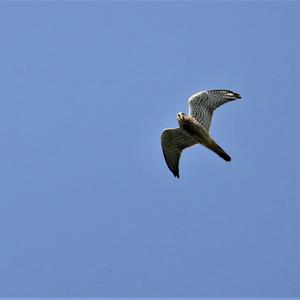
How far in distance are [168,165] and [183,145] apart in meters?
0.73

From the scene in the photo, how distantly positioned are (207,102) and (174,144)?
1457 mm

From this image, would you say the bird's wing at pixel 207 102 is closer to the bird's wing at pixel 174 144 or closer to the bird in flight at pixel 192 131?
the bird in flight at pixel 192 131

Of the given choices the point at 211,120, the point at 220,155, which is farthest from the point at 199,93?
the point at 220,155

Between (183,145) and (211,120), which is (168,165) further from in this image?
(211,120)

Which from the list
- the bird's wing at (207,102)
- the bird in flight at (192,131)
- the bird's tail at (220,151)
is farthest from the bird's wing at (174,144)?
the bird's tail at (220,151)

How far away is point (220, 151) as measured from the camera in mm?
14523

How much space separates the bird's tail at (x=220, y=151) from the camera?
14443mm

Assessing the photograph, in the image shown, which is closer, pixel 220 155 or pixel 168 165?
pixel 220 155

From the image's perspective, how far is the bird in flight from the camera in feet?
49.0

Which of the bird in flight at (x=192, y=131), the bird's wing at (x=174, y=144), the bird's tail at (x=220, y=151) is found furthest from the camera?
the bird's wing at (x=174, y=144)

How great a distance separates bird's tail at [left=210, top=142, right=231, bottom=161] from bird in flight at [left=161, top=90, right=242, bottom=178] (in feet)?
0.07

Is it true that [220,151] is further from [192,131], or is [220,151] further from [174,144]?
[174,144]

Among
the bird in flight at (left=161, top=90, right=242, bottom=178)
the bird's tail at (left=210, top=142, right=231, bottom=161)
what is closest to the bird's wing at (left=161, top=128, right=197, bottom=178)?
the bird in flight at (left=161, top=90, right=242, bottom=178)

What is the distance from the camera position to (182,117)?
14453 millimetres
